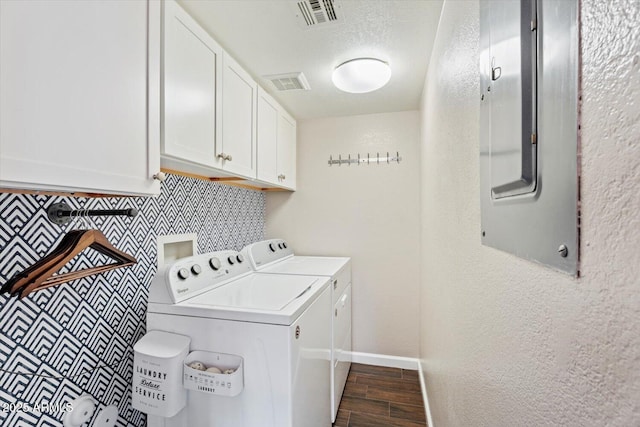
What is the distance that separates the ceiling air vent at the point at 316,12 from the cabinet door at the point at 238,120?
0.47 metres

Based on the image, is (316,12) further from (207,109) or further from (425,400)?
(425,400)

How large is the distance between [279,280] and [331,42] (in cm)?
141

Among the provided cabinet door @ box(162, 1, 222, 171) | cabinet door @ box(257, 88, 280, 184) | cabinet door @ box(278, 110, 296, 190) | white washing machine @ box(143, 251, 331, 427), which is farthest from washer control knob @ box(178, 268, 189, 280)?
cabinet door @ box(278, 110, 296, 190)

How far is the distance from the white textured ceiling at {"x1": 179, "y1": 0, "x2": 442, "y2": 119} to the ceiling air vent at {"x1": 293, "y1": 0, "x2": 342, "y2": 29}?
3cm

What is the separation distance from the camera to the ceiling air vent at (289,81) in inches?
77.5

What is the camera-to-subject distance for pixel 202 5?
1.31 meters

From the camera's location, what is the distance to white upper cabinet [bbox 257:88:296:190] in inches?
78.8

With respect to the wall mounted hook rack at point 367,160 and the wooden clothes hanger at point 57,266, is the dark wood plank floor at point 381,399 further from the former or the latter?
the wall mounted hook rack at point 367,160

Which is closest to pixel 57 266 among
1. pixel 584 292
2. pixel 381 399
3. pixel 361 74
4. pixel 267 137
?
pixel 584 292

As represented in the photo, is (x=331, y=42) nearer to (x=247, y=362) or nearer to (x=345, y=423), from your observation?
(x=247, y=362)

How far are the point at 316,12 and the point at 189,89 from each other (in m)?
0.71

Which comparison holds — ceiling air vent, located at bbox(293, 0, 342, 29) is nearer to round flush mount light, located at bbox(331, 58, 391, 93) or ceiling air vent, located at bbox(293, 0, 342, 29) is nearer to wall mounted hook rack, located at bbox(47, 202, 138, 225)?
round flush mount light, located at bbox(331, 58, 391, 93)

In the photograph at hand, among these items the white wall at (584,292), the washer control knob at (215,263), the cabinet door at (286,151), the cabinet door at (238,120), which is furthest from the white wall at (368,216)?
the white wall at (584,292)

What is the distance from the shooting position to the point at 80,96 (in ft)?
2.51
